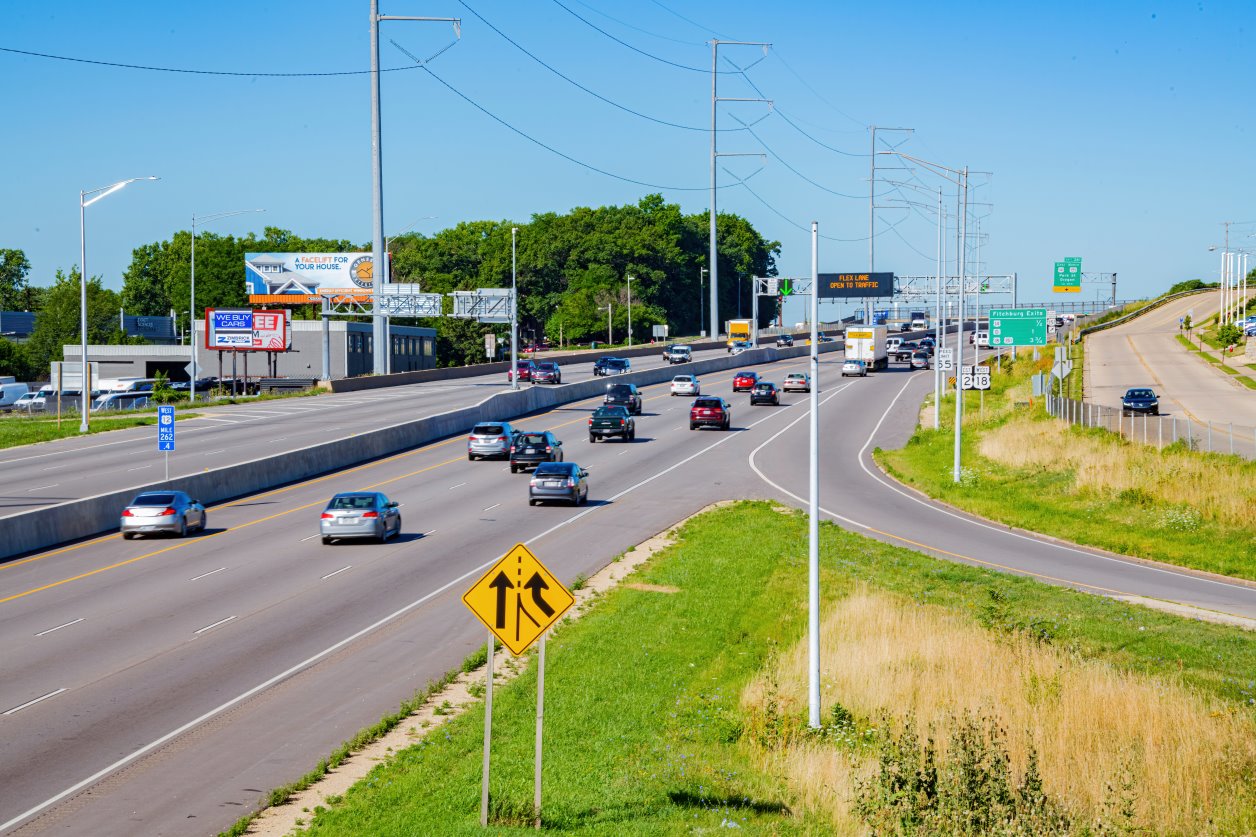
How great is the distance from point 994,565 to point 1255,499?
33.4ft

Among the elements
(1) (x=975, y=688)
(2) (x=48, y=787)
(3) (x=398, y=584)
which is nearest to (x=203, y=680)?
(2) (x=48, y=787)

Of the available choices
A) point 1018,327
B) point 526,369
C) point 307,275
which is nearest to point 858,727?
point 1018,327

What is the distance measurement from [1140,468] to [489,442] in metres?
25.8

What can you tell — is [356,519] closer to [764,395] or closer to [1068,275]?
[764,395]

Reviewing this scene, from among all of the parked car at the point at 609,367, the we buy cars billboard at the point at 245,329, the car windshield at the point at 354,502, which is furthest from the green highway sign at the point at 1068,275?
the car windshield at the point at 354,502

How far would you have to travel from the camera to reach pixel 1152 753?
16.1 meters

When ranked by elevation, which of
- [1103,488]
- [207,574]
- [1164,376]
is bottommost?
[207,574]

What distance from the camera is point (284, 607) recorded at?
26.2m

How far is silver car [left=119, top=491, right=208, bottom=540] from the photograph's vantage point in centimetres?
3556

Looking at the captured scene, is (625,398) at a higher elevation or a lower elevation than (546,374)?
lower

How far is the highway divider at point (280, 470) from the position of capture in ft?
112

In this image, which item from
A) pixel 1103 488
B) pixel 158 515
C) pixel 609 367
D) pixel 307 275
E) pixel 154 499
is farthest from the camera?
pixel 307 275

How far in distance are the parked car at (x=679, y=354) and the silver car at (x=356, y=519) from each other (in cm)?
7785

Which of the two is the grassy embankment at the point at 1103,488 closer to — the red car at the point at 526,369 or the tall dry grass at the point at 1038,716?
the tall dry grass at the point at 1038,716
